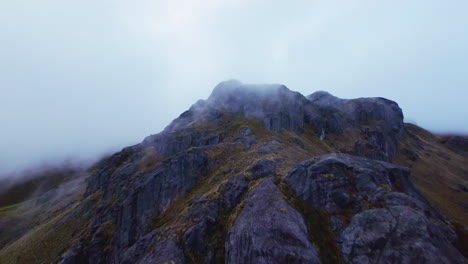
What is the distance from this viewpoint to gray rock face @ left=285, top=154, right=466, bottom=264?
86.7ft

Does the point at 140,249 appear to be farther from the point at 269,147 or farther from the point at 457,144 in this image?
the point at 457,144

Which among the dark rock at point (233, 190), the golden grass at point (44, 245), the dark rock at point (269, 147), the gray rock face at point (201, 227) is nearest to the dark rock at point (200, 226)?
the gray rock face at point (201, 227)

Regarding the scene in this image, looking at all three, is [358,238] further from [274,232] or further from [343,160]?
[343,160]

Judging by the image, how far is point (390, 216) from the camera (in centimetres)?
2975

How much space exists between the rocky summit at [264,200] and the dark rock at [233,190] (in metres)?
0.19

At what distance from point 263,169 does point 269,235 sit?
15263 millimetres

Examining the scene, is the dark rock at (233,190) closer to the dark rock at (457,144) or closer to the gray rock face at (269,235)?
the gray rock face at (269,235)

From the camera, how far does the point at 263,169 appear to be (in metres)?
44.3

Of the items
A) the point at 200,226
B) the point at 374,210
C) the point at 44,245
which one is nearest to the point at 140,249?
the point at 200,226

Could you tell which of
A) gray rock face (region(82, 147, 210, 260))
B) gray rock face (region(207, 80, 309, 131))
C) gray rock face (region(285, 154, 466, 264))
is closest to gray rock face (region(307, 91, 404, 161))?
gray rock face (region(207, 80, 309, 131))

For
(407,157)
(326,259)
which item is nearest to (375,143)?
(407,157)

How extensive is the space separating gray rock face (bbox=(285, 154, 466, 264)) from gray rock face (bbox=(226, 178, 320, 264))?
417 centimetres

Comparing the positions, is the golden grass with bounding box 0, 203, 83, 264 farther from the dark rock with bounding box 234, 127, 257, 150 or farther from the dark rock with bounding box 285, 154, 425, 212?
the dark rock with bounding box 285, 154, 425, 212

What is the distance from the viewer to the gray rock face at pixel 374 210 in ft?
86.7
